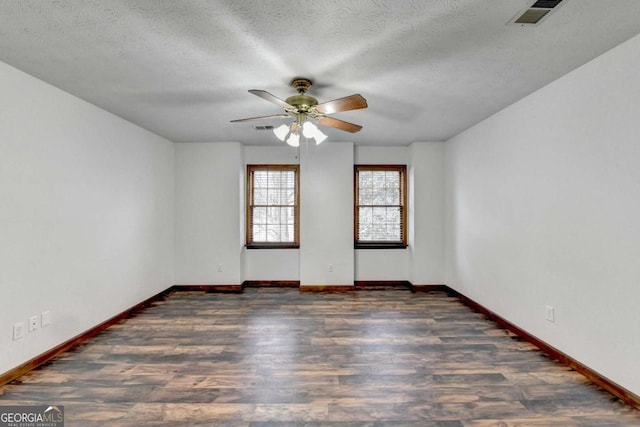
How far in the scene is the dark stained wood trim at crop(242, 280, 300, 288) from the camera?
A: 5.26 meters

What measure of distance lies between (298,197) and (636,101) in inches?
166

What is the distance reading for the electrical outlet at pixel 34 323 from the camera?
2.52 m

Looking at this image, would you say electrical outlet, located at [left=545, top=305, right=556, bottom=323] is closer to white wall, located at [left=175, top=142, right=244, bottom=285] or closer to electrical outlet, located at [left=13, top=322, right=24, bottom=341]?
white wall, located at [left=175, top=142, right=244, bottom=285]

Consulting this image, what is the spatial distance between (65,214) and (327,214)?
337cm

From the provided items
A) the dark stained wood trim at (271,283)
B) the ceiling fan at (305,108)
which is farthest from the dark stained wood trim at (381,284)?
the ceiling fan at (305,108)

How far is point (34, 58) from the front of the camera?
88.2 inches

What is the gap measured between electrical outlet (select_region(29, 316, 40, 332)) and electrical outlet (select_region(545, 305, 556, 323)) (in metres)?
4.57

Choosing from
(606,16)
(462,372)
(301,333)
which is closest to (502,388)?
(462,372)

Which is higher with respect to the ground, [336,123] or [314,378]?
[336,123]

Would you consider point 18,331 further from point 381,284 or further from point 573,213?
point 573,213

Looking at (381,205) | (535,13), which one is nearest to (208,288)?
(381,205)

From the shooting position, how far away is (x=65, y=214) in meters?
2.89

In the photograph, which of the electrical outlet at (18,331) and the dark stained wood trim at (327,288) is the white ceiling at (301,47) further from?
the dark stained wood trim at (327,288)
